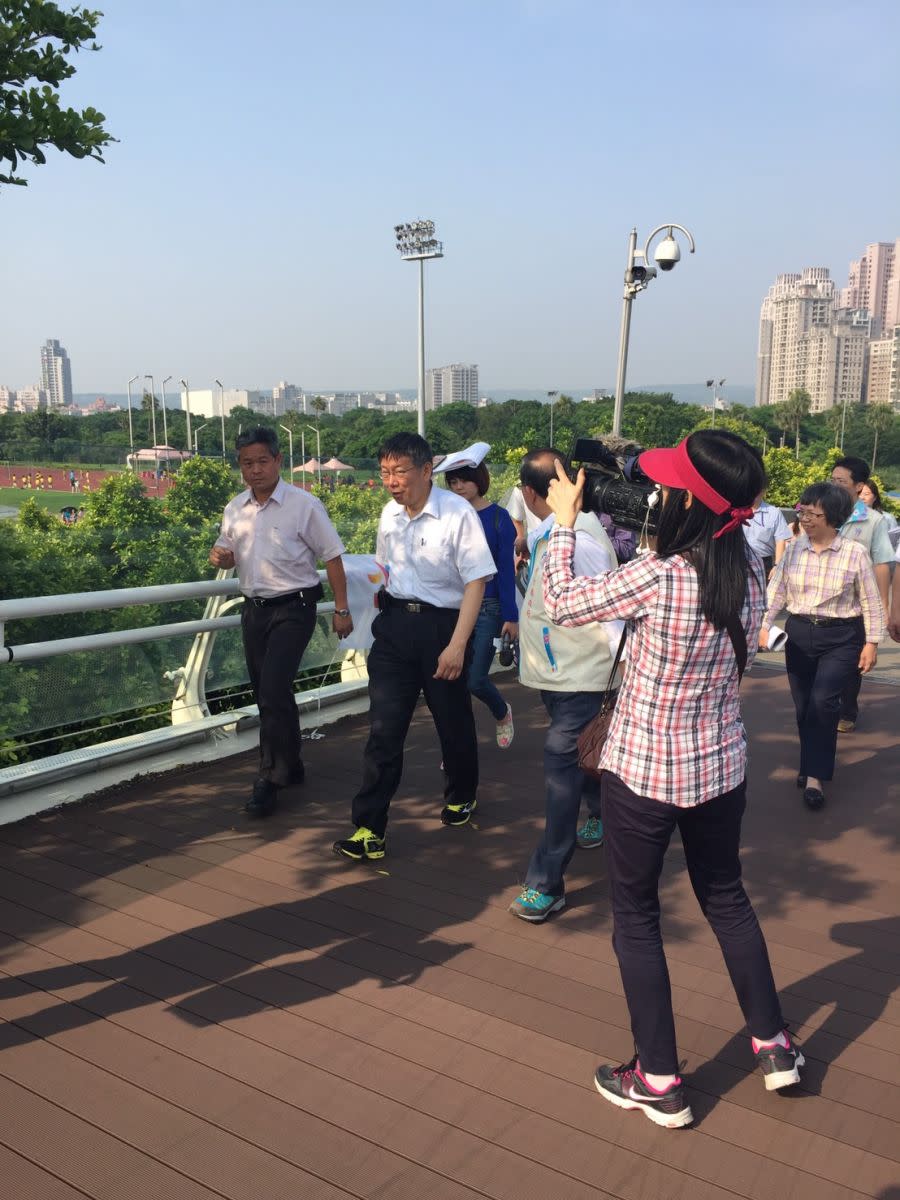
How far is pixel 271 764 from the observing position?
481 cm

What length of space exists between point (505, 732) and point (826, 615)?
1.82 metres

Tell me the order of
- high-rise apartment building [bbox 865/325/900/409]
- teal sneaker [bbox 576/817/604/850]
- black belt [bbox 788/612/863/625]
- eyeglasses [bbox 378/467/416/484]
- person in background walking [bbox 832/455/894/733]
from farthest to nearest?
high-rise apartment building [bbox 865/325/900/409]
person in background walking [bbox 832/455/894/733]
black belt [bbox 788/612/863/625]
teal sneaker [bbox 576/817/604/850]
eyeglasses [bbox 378/467/416/484]

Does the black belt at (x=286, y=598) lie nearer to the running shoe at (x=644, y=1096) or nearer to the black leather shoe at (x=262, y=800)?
the black leather shoe at (x=262, y=800)

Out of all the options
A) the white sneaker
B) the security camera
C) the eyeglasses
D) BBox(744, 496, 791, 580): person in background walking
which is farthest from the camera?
the security camera

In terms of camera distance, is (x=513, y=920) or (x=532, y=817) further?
(x=532, y=817)

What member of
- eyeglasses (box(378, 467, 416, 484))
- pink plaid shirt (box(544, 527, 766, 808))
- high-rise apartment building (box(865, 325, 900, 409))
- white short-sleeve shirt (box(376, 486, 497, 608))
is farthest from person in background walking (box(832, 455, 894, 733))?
high-rise apartment building (box(865, 325, 900, 409))

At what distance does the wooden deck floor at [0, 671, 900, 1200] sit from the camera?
99.0 inches

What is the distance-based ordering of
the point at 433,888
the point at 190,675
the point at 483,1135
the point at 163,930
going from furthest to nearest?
the point at 190,675 < the point at 433,888 < the point at 163,930 < the point at 483,1135

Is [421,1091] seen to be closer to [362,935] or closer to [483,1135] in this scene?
[483,1135]

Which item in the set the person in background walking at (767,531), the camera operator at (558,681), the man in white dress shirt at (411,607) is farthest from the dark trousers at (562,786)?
the person in background walking at (767,531)

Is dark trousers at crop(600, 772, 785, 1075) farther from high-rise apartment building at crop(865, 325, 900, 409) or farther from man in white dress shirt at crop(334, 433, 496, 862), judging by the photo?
high-rise apartment building at crop(865, 325, 900, 409)

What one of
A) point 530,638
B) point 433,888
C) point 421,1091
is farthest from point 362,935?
point 530,638

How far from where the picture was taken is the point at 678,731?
2.63m

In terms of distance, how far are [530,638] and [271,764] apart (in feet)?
5.31
